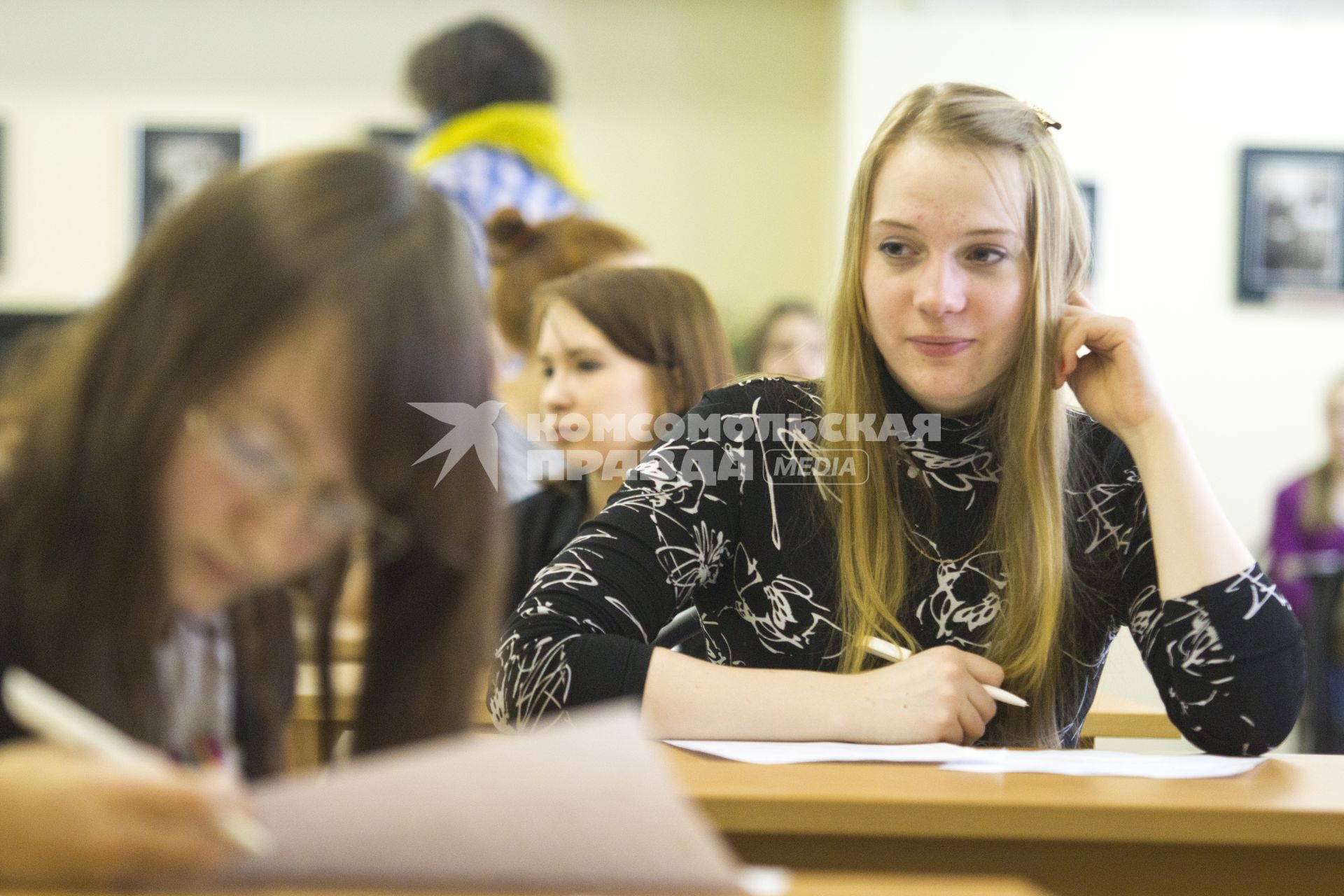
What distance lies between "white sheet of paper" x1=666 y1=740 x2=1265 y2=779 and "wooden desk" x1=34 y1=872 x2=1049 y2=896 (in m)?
0.39

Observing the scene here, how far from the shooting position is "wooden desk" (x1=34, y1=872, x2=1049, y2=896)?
59 cm

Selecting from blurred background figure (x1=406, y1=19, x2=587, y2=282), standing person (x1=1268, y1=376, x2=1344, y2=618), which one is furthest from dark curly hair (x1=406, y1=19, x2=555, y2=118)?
standing person (x1=1268, y1=376, x2=1344, y2=618)

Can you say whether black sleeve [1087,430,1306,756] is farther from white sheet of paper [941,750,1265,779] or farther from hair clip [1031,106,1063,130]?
hair clip [1031,106,1063,130]

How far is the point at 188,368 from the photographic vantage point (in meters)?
0.67

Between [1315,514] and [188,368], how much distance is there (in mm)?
4475

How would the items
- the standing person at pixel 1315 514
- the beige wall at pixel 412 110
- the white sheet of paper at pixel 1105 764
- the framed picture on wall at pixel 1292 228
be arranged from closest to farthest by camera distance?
the white sheet of paper at pixel 1105 764 < the standing person at pixel 1315 514 < the framed picture on wall at pixel 1292 228 < the beige wall at pixel 412 110

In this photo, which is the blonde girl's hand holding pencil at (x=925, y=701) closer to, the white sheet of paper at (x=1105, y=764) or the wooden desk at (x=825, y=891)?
the white sheet of paper at (x=1105, y=764)

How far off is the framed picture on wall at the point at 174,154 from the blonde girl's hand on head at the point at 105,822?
5.00 metres

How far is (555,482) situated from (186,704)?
1484mm

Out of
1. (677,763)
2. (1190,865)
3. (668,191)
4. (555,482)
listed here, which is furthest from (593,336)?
(668,191)

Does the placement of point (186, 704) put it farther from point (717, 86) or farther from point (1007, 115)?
point (717, 86)

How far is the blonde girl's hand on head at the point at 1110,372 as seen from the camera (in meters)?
1.33
